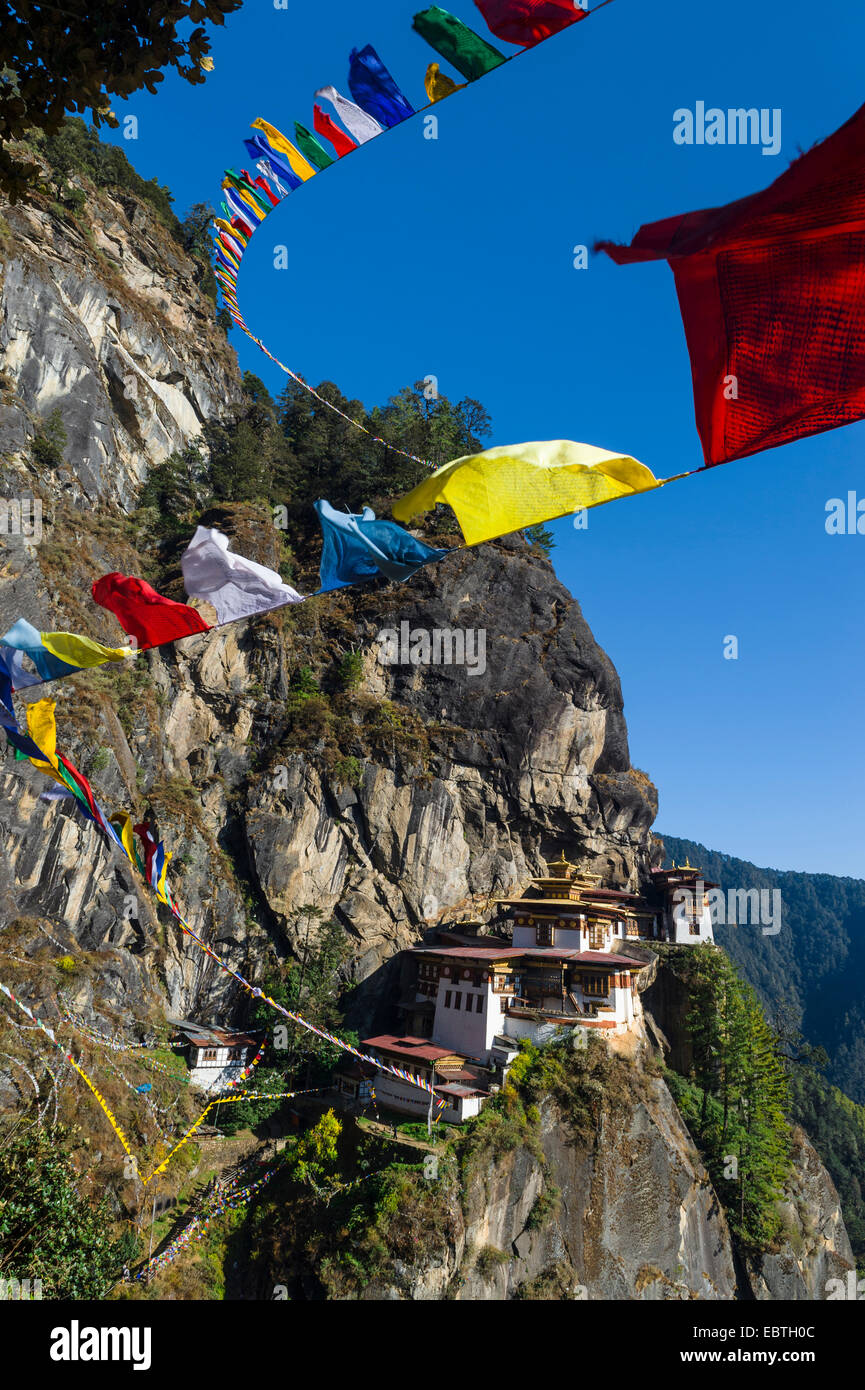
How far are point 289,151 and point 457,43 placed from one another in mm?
8627

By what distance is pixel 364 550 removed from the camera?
6199mm

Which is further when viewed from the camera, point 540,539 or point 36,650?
point 540,539

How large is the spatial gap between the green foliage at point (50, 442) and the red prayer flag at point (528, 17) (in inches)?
1244

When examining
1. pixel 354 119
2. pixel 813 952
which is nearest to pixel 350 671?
pixel 354 119

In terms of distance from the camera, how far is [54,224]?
37156 mm

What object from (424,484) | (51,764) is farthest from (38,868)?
(424,484)

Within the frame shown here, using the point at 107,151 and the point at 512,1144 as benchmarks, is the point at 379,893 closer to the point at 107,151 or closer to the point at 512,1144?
the point at 512,1144

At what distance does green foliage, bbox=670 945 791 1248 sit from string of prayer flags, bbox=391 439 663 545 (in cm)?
3210

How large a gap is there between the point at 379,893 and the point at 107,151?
2010 inches

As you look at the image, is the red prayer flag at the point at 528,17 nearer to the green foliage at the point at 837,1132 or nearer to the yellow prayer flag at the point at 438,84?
the yellow prayer flag at the point at 438,84

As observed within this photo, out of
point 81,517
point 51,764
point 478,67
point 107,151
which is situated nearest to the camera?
point 478,67

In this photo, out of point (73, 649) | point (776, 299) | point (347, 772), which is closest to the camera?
point (776, 299)

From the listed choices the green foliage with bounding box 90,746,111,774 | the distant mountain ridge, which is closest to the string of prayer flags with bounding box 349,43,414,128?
the green foliage with bounding box 90,746,111,774

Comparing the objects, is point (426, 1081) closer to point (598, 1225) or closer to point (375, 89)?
point (598, 1225)
